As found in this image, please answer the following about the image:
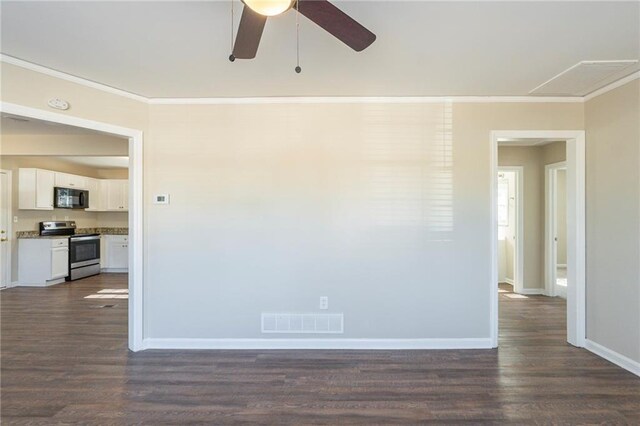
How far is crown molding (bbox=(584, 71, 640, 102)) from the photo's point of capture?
2727 mm

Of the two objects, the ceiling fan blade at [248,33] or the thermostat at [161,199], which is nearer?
the ceiling fan blade at [248,33]

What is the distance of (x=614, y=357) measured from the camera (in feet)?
9.53

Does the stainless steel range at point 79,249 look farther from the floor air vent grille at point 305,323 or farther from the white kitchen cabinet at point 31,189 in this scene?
the floor air vent grille at point 305,323

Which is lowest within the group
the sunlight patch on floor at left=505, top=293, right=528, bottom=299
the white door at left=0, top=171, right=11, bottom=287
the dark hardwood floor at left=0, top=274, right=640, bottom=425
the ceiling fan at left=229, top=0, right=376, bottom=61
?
the dark hardwood floor at left=0, top=274, right=640, bottom=425

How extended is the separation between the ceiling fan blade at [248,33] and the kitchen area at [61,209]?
11.8ft

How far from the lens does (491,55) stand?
2.40 meters

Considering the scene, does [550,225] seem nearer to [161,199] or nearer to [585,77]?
[585,77]

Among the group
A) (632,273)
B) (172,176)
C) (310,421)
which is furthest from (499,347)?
(172,176)

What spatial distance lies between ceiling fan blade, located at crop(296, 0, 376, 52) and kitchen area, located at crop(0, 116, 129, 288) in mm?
4046

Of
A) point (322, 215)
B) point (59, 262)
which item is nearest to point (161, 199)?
point (322, 215)

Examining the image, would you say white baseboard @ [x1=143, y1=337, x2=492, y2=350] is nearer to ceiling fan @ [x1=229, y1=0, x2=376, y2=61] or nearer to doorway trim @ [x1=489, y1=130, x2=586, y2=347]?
doorway trim @ [x1=489, y1=130, x2=586, y2=347]

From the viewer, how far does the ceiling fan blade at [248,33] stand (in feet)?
4.94

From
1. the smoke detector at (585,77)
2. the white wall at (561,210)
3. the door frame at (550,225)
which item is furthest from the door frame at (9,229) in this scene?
the white wall at (561,210)

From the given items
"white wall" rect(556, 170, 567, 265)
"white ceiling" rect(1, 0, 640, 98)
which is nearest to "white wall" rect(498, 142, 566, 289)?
"white wall" rect(556, 170, 567, 265)
